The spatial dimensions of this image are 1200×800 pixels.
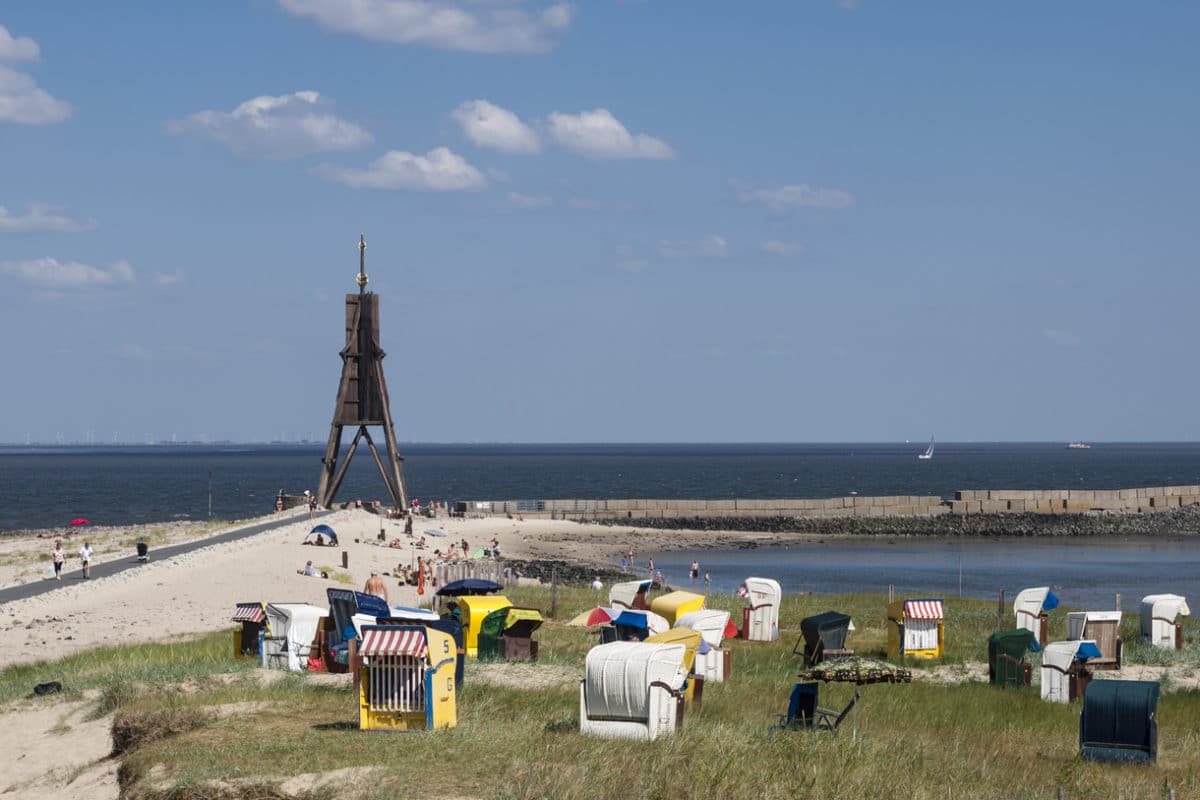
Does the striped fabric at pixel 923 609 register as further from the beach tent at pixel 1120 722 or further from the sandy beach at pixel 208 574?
the sandy beach at pixel 208 574

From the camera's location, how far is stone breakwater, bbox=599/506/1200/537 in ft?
303

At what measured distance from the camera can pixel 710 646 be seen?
997 inches

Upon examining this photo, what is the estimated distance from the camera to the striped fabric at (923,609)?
98.7ft

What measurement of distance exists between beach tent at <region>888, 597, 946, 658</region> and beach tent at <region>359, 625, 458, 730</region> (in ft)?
46.7

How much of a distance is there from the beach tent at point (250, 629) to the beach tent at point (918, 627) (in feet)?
44.0


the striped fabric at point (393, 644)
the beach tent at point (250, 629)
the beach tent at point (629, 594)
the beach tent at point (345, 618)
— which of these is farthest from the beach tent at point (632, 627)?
the striped fabric at point (393, 644)

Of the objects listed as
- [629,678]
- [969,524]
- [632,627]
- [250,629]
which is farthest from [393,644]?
[969,524]

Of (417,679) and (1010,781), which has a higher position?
(417,679)

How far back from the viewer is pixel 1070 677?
81.3 ft

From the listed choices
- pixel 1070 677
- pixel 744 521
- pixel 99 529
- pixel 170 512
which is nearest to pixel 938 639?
pixel 1070 677

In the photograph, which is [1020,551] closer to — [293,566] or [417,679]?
[293,566]

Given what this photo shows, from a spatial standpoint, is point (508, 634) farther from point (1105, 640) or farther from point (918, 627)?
point (1105, 640)

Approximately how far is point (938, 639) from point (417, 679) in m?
15.6

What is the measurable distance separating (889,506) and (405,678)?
89.3 meters
